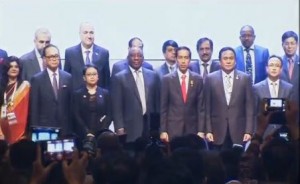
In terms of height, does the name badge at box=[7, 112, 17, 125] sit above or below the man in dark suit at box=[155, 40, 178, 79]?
below

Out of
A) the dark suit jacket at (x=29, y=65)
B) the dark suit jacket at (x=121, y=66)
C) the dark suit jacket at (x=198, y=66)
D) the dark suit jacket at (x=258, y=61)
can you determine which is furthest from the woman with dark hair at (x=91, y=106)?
the dark suit jacket at (x=258, y=61)

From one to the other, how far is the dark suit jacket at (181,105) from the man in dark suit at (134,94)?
7cm

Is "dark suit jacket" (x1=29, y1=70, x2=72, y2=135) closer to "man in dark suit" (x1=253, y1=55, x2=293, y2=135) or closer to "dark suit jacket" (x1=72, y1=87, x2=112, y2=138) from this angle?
"dark suit jacket" (x1=72, y1=87, x2=112, y2=138)

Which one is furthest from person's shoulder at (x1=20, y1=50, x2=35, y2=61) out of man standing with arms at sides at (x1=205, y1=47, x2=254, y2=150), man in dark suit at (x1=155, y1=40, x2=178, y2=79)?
man standing with arms at sides at (x1=205, y1=47, x2=254, y2=150)

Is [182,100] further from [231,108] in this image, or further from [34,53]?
[34,53]

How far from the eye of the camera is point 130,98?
583 centimetres

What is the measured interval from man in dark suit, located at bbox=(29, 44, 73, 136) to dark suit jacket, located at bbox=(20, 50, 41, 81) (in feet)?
0.11

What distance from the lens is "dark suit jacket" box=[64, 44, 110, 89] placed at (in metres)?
5.74

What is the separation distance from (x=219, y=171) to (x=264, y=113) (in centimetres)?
104

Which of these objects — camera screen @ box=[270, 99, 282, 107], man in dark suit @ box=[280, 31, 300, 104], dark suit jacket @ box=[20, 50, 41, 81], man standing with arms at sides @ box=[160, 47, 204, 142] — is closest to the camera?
camera screen @ box=[270, 99, 282, 107]

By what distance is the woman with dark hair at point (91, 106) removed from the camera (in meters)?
5.77

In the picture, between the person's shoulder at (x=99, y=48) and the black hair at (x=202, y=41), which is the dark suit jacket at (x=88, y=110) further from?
the black hair at (x=202, y=41)

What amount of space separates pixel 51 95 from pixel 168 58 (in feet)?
2.72

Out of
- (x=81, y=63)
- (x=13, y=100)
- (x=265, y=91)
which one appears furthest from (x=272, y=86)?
(x=13, y=100)
